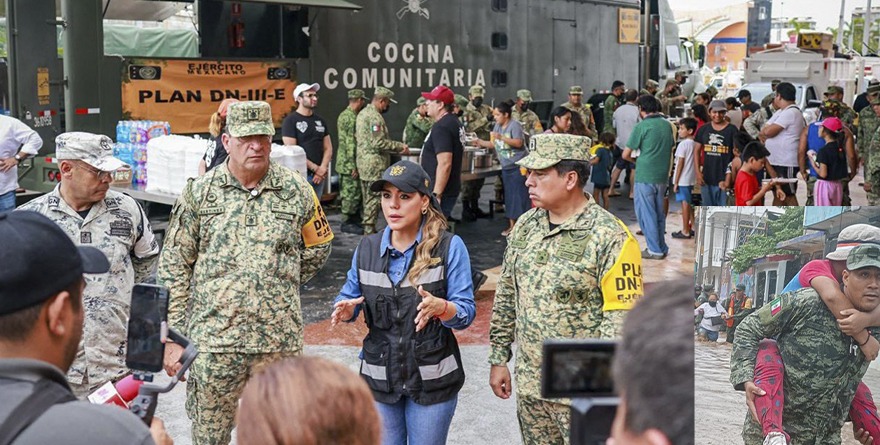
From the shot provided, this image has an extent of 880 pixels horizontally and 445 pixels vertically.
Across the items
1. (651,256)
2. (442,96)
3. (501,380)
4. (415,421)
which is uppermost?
(442,96)

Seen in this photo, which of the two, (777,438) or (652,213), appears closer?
(777,438)

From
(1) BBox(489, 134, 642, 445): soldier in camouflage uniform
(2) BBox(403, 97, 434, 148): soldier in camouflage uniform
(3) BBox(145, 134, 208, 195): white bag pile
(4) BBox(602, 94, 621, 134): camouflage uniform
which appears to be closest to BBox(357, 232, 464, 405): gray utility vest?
(1) BBox(489, 134, 642, 445): soldier in camouflage uniform

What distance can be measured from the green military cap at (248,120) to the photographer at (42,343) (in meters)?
A: 2.27

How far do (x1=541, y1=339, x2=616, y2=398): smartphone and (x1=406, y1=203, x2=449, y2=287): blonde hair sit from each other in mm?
2053

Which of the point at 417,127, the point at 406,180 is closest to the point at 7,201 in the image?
the point at 417,127

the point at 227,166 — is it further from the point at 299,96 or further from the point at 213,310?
the point at 299,96

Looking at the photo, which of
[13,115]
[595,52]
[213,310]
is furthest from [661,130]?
[595,52]

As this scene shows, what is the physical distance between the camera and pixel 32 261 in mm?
2225

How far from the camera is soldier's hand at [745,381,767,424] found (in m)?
2.81

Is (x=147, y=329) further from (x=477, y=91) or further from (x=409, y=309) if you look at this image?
(x=477, y=91)

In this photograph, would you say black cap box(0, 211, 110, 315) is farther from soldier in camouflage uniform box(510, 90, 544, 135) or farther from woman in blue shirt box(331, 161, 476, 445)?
soldier in camouflage uniform box(510, 90, 544, 135)

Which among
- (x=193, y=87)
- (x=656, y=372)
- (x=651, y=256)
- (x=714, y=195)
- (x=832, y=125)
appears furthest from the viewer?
(x=193, y=87)

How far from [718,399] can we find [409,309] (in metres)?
1.68

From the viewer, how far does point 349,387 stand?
6.38 feet
